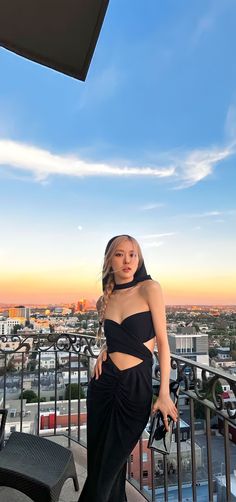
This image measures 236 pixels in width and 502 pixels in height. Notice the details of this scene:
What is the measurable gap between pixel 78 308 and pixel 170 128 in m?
10.3

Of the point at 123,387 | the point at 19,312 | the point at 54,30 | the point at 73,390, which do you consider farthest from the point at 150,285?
the point at 19,312

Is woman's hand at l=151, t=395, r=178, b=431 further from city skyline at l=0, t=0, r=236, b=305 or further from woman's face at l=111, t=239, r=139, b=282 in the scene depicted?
city skyline at l=0, t=0, r=236, b=305

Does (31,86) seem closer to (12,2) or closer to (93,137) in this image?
(93,137)

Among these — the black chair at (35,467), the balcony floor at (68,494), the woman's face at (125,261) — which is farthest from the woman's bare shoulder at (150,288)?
the balcony floor at (68,494)

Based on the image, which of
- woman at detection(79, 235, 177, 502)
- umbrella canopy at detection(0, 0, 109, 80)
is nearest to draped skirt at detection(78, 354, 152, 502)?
woman at detection(79, 235, 177, 502)

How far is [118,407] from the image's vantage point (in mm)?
1477

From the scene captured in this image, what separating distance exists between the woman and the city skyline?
290cm

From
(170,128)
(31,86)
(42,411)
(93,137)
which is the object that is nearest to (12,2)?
(42,411)

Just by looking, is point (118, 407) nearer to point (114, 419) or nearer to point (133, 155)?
point (114, 419)

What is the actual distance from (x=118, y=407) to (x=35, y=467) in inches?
33.8

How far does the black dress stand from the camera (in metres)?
1.48

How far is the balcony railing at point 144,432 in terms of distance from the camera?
1.60 metres

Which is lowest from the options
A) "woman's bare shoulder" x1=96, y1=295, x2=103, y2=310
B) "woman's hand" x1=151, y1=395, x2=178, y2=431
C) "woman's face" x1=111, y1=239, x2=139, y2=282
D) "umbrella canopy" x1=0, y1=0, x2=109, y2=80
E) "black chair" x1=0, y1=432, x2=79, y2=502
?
"black chair" x1=0, y1=432, x2=79, y2=502

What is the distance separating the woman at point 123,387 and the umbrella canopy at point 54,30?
1.41 meters
